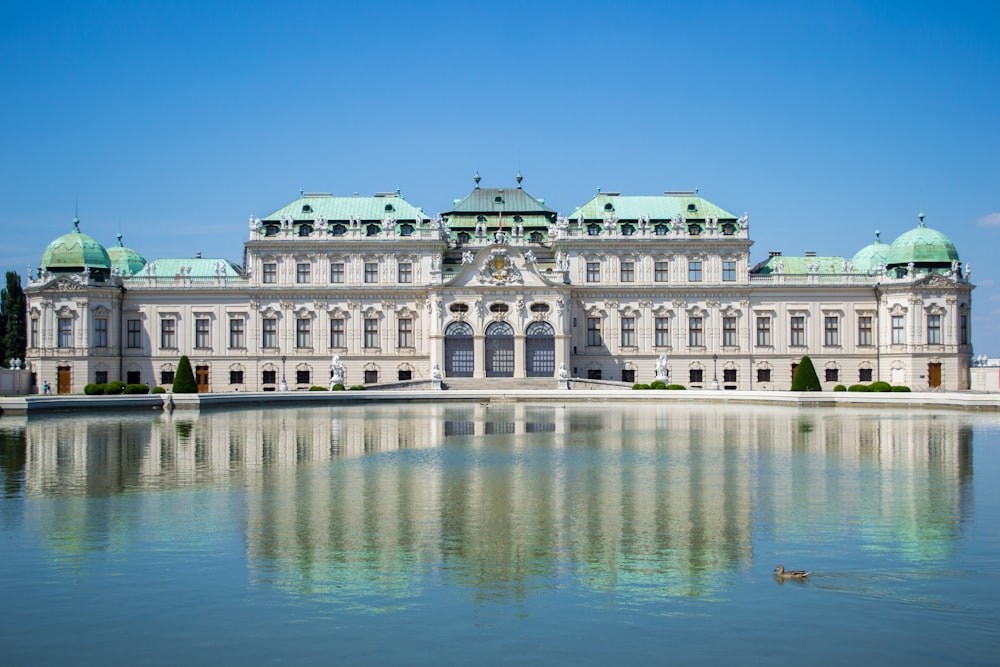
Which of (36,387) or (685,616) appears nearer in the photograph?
(685,616)

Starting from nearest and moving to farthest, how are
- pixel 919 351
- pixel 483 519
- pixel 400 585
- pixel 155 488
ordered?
pixel 400 585 → pixel 483 519 → pixel 155 488 → pixel 919 351

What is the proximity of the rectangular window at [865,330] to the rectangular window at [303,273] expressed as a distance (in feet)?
139

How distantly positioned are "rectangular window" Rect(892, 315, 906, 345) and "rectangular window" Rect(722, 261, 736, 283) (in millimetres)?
12352

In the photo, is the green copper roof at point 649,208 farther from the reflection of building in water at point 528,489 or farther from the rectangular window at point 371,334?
the reflection of building in water at point 528,489

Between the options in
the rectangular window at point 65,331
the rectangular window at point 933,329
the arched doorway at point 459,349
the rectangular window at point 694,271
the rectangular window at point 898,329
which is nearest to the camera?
the arched doorway at point 459,349

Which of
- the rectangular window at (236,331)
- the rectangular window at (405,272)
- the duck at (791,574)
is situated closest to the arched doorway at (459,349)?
the rectangular window at (405,272)

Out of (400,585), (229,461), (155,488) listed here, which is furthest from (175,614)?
(229,461)

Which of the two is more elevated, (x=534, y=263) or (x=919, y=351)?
(x=534, y=263)

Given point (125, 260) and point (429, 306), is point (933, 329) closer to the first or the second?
point (429, 306)

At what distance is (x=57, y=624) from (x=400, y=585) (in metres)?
4.75

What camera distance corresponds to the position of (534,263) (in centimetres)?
7794

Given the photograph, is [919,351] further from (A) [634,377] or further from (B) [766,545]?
(B) [766,545]

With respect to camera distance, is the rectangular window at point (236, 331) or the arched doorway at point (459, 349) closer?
the arched doorway at point (459, 349)

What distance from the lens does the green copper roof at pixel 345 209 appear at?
81.6 meters
